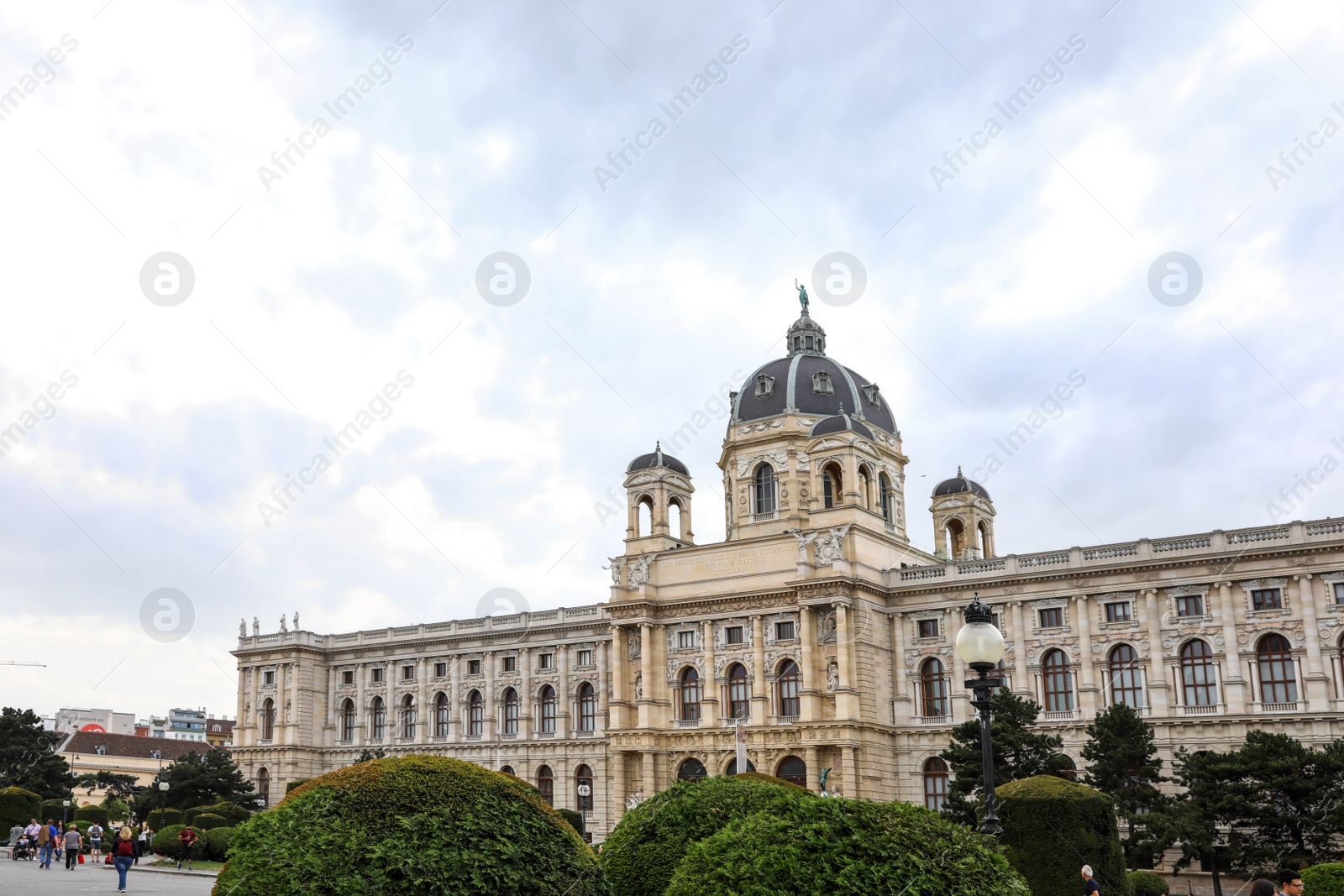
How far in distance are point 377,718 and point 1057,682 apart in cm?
4712

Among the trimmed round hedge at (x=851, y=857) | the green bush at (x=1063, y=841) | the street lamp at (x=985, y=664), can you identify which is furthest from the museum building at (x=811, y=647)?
the trimmed round hedge at (x=851, y=857)

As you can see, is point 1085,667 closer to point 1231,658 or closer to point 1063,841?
point 1231,658

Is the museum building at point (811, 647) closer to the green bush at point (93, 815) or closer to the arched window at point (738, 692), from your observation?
the arched window at point (738, 692)

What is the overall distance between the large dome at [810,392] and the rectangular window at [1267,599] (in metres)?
24.8

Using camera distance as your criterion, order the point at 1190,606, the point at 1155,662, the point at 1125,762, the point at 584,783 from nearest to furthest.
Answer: the point at 1125,762 < the point at 1190,606 < the point at 1155,662 < the point at 584,783

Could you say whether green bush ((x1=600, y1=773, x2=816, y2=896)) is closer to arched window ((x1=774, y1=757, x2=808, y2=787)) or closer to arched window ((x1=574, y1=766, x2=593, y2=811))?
arched window ((x1=774, y1=757, x2=808, y2=787))

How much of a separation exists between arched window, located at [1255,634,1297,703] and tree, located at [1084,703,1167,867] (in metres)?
8.81

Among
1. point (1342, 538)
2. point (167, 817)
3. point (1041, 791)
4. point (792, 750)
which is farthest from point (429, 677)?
point (1041, 791)

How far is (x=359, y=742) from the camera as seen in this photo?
8025 cm

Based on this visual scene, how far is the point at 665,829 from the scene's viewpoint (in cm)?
1734

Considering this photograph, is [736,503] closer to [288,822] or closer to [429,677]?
[429,677]

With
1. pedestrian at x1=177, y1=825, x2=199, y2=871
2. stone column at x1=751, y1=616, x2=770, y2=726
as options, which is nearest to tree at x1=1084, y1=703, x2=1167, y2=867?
stone column at x1=751, y1=616, x2=770, y2=726

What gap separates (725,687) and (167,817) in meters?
32.7

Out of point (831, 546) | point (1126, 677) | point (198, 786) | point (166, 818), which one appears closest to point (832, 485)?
point (831, 546)
